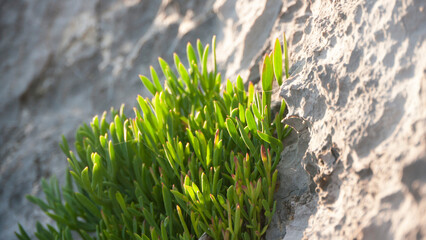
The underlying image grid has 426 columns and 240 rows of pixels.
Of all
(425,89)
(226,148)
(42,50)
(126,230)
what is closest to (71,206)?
(126,230)

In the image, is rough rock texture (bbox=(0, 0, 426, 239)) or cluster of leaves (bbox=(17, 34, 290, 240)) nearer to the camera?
rough rock texture (bbox=(0, 0, 426, 239))

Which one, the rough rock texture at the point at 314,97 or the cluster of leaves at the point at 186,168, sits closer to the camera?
the rough rock texture at the point at 314,97

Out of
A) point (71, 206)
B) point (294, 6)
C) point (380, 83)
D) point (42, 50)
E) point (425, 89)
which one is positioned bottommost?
point (425, 89)

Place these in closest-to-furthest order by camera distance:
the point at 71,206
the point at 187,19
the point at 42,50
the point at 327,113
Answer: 1. the point at 327,113
2. the point at 71,206
3. the point at 187,19
4. the point at 42,50

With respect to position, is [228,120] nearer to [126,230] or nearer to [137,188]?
[137,188]
